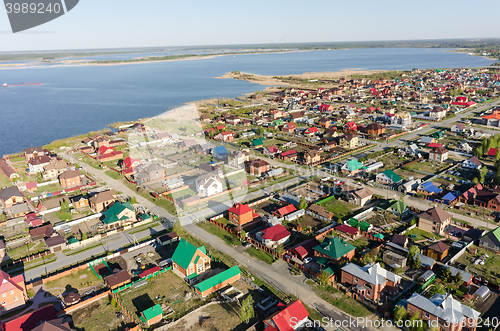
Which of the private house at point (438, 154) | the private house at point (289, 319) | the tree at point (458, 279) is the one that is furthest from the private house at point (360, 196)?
the private house at point (289, 319)

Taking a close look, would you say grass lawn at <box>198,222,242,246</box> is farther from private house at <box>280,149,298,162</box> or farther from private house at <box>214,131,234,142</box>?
private house at <box>214,131,234,142</box>

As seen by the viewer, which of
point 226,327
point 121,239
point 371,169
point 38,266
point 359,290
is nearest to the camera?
point 226,327

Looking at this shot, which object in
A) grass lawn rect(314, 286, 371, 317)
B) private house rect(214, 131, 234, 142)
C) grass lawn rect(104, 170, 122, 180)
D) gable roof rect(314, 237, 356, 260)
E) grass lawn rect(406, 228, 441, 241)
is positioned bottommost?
grass lawn rect(104, 170, 122, 180)

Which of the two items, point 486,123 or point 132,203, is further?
point 486,123

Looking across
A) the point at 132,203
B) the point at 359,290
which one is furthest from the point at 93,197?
the point at 359,290

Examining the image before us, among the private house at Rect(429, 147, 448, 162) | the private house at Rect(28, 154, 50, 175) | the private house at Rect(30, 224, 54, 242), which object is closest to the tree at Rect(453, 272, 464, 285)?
the private house at Rect(429, 147, 448, 162)

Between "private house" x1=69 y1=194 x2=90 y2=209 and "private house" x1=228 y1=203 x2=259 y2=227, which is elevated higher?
"private house" x1=228 y1=203 x2=259 y2=227

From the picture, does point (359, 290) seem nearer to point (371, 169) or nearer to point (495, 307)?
point (495, 307)

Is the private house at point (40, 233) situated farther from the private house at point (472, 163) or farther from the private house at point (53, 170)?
the private house at point (472, 163)
